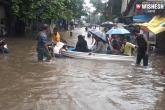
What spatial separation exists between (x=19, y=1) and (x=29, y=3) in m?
0.82

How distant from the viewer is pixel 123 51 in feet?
39.9

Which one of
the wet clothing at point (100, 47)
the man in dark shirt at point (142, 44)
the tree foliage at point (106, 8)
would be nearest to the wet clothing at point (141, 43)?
the man in dark shirt at point (142, 44)

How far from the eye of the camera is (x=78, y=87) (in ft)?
22.7

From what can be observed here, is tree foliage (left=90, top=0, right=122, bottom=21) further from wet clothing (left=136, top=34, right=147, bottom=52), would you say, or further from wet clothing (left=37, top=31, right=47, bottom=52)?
wet clothing (left=37, top=31, right=47, bottom=52)

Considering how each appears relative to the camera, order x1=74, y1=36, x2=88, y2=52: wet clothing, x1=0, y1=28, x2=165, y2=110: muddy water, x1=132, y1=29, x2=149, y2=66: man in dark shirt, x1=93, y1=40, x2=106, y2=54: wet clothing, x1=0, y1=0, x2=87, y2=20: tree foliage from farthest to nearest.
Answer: x1=0, y1=0, x2=87, y2=20: tree foliage → x1=74, y1=36, x2=88, y2=52: wet clothing → x1=93, y1=40, x2=106, y2=54: wet clothing → x1=132, y1=29, x2=149, y2=66: man in dark shirt → x1=0, y1=28, x2=165, y2=110: muddy water

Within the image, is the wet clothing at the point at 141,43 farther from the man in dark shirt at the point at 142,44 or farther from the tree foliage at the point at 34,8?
the tree foliage at the point at 34,8

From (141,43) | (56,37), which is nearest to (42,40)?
(56,37)

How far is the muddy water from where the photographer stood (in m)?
5.51

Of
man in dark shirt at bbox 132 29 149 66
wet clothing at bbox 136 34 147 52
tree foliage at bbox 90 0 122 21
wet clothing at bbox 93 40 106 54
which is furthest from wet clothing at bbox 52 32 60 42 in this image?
tree foliage at bbox 90 0 122 21

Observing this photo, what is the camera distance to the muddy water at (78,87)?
551 centimetres

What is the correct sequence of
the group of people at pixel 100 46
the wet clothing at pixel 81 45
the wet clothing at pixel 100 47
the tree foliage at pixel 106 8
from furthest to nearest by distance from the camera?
the tree foliage at pixel 106 8, the wet clothing at pixel 81 45, the wet clothing at pixel 100 47, the group of people at pixel 100 46

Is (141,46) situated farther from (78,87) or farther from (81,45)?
(78,87)

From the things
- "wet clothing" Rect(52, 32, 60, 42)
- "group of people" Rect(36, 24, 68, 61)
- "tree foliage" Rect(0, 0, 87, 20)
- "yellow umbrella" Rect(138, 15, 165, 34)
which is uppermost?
"tree foliage" Rect(0, 0, 87, 20)

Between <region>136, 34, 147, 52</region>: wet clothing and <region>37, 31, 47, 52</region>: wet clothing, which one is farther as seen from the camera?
<region>136, 34, 147, 52</region>: wet clothing
